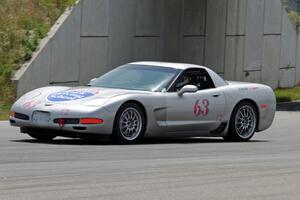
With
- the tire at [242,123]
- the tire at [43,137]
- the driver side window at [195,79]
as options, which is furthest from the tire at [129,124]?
the tire at [242,123]

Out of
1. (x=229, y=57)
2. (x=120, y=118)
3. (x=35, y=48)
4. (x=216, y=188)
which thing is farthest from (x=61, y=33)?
(x=216, y=188)

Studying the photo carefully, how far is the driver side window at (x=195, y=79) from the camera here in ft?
51.0

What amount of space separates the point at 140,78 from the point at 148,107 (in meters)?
0.90

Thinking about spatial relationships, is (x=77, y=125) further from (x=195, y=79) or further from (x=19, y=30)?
(x=19, y=30)

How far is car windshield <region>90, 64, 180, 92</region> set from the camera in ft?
49.9

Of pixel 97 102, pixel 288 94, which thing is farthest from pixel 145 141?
pixel 288 94

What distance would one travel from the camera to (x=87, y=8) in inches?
1006

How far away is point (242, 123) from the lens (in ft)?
53.7

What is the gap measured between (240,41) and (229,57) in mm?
690

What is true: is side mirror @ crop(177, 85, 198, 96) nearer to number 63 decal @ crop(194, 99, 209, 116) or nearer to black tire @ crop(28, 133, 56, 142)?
number 63 decal @ crop(194, 99, 209, 116)

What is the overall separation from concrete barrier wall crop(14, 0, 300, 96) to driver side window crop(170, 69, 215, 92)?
24.8 feet

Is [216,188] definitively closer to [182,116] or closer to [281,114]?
[182,116]

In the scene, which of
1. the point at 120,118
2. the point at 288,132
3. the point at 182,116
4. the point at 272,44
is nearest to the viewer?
the point at 120,118

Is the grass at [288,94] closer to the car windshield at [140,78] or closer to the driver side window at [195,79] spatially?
the driver side window at [195,79]
